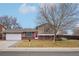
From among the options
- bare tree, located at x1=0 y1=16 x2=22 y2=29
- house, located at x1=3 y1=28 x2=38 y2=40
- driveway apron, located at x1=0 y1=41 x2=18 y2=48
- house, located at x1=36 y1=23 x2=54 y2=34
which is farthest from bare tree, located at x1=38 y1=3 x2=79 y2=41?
driveway apron, located at x1=0 y1=41 x2=18 y2=48

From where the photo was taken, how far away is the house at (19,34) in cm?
445

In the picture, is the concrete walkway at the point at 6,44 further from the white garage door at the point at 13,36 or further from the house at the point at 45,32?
the house at the point at 45,32

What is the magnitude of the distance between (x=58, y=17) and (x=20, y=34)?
880mm

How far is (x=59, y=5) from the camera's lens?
14.4 feet

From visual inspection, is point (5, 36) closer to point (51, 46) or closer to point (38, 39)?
point (38, 39)

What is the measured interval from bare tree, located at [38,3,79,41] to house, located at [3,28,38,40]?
323 mm

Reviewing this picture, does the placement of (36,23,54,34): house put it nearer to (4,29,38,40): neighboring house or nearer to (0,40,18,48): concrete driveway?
(4,29,38,40): neighboring house

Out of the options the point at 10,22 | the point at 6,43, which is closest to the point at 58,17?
the point at 10,22

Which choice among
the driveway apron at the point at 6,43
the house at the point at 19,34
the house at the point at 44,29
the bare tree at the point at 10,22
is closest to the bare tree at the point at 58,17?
the house at the point at 44,29

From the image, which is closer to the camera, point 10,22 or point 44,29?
point 10,22

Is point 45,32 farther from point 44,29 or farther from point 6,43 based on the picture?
point 6,43

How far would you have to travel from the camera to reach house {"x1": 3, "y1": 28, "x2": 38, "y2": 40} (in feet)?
14.6

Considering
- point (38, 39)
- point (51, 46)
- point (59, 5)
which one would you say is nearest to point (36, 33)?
point (38, 39)

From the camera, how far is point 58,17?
4.59m
